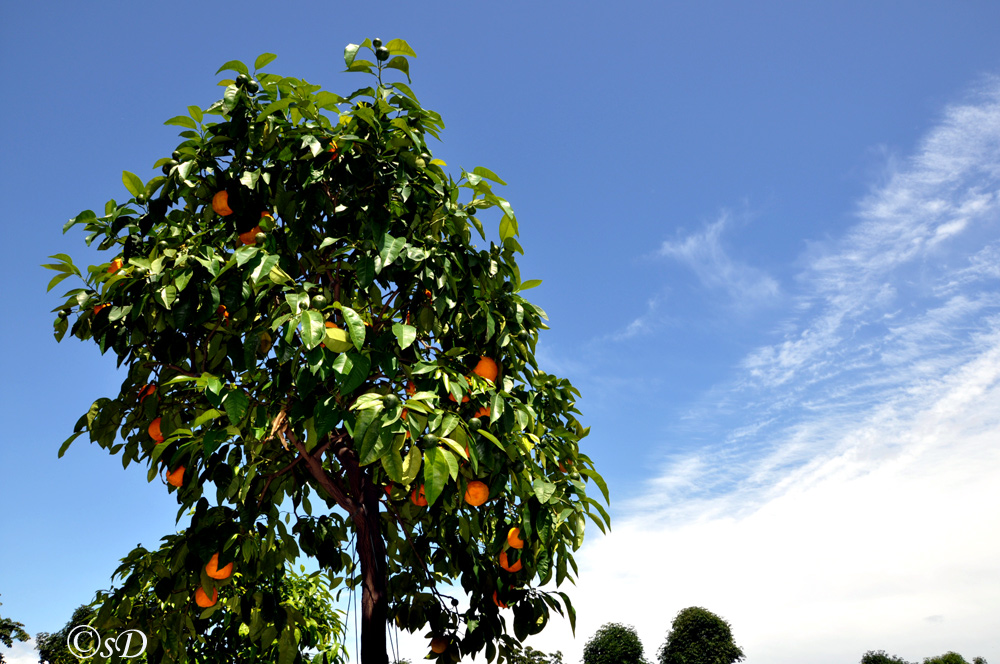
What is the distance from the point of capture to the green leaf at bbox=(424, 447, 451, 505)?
2.54m

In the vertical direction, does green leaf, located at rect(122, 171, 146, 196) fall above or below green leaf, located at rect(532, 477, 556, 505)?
above

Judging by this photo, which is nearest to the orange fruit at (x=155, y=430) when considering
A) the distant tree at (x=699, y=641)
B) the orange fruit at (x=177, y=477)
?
the orange fruit at (x=177, y=477)

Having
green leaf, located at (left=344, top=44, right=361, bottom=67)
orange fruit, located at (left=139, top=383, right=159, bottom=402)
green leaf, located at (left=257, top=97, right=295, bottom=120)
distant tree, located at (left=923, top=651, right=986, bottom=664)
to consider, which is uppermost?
green leaf, located at (left=344, top=44, right=361, bottom=67)

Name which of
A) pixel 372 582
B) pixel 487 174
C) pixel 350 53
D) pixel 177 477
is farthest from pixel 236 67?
pixel 372 582

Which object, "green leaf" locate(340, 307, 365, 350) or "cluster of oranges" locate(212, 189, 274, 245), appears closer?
"green leaf" locate(340, 307, 365, 350)

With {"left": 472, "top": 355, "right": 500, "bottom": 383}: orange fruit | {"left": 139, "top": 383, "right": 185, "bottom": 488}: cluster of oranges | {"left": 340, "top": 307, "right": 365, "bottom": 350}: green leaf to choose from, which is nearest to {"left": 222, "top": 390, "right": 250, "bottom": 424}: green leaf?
{"left": 340, "top": 307, "right": 365, "bottom": 350}: green leaf

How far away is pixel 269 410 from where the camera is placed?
12.0ft

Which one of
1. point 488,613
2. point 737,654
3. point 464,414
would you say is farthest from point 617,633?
point 464,414

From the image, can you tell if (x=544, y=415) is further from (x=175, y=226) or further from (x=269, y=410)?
(x=175, y=226)

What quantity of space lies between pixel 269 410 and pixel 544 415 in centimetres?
158

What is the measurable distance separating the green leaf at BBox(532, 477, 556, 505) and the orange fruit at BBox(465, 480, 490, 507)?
33 cm

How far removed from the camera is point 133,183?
13.6 feet

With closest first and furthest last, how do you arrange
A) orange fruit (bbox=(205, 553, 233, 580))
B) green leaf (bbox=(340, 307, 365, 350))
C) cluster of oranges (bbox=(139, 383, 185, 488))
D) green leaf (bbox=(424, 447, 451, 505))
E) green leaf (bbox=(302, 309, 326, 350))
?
green leaf (bbox=(424, 447, 451, 505)), green leaf (bbox=(302, 309, 326, 350)), green leaf (bbox=(340, 307, 365, 350)), orange fruit (bbox=(205, 553, 233, 580)), cluster of oranges (bbox=(139, 383, 185, 488))

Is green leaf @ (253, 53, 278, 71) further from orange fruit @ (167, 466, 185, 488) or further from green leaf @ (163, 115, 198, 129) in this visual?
orange fruit @ (167, 466, 185, 488)
